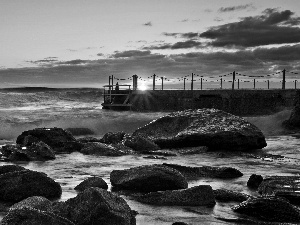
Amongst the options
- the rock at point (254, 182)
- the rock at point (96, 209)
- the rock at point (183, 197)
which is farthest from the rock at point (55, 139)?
the rock at point (96, 209)

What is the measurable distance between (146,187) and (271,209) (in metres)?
1.58

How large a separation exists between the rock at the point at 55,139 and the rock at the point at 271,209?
566 cm

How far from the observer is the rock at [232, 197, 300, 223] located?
157 inches

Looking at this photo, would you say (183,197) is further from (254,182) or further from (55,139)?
(55,139)

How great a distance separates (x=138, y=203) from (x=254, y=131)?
19.3ft

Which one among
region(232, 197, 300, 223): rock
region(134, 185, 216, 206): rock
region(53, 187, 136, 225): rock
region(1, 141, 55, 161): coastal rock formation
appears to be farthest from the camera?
region(1, 141, 55, 161): coastal rock formation

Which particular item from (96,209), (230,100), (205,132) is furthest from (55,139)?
(230,100)

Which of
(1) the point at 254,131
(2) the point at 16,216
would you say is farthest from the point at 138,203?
(1) the point at 254,131

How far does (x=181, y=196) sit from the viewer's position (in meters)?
4.62

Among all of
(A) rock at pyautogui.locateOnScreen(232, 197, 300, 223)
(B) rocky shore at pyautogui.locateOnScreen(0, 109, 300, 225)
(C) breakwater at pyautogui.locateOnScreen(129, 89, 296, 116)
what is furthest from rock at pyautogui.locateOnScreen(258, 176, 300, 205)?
(C) breakwater at pyautogui.locateOnScreen(129, 89, 296, 116)

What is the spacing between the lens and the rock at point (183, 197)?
180 inches

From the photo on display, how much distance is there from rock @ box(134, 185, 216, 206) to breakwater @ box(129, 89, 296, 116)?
70.4 ft

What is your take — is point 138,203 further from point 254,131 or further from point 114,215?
point 254,131

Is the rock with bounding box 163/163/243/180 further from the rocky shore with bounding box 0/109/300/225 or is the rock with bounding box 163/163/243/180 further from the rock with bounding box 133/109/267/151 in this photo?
the rock with bounding box 133/109/267/151
